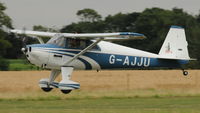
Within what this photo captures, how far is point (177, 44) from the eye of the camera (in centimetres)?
2695

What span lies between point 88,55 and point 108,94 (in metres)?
1.99

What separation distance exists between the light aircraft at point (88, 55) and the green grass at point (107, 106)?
4.94 ft

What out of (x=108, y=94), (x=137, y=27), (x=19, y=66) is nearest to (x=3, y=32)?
(x=19, y=66)

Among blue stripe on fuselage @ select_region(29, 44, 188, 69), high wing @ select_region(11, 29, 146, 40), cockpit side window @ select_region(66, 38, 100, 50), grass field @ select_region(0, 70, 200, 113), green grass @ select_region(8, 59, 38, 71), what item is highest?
high wing @ select_region(11, 29, 146, 40)

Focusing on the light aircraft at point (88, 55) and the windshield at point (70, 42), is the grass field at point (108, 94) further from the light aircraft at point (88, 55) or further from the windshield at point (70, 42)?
the windshield at point (70, 42)

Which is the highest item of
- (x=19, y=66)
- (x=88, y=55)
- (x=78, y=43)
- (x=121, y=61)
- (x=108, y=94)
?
(x=78, y=43)

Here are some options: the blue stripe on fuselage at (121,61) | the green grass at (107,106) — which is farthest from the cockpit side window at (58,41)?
the green grass at (107,106)

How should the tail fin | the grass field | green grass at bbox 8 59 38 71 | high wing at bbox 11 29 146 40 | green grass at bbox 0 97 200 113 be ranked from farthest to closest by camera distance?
green grass at bbox 8 59 38 71 → the tail fin → high wing at bbox 11 29 146 40 → the grass field → green grass at bbox 0 97 200 113

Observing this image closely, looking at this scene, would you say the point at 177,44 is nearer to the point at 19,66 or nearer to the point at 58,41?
the point at 58,41

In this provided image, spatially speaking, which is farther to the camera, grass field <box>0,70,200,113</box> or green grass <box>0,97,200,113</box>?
grass field <box>0,70,200,113</box>

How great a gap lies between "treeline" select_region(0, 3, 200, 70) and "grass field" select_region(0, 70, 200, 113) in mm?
14673

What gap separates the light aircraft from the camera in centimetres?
2448

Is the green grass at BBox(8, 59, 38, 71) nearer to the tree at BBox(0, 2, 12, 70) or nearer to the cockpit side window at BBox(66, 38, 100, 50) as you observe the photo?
the tree at BBox(0, 2, 12, 70)

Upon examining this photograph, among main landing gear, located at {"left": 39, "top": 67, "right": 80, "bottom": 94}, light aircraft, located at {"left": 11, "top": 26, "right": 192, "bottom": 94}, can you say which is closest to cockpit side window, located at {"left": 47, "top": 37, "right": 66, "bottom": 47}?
light aircraft, located at {"left": 11, "top": 26, "right": 192, "bottom": 94}
